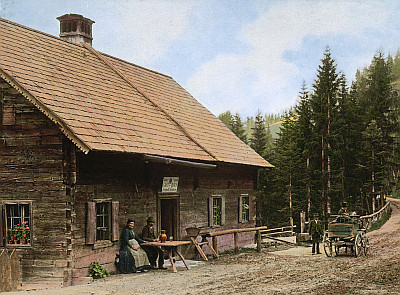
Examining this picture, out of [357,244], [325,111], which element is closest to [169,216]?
[357,244]

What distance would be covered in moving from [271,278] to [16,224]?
649 cm

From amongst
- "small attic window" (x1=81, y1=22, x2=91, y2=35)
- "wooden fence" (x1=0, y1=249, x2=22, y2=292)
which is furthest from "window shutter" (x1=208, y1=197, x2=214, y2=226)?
"small attic window" (x1=81, y1=22, x2=91, y2=35)

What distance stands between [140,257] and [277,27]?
82740 millimetres

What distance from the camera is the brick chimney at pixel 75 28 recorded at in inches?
857

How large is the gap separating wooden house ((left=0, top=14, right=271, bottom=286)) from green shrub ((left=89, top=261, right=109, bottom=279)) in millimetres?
174

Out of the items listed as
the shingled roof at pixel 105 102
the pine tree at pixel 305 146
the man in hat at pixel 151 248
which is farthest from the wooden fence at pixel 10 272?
the pine tree at pixel 305 146

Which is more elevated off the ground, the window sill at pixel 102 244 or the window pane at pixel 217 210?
the window pane at pixel 217 210

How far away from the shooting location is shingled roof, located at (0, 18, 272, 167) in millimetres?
13477

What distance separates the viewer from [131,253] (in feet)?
47.6

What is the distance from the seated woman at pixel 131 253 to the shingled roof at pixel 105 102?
2.29 metres

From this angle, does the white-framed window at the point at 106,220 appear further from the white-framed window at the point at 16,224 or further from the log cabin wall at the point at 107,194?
the white-framed window at the point at 16,224

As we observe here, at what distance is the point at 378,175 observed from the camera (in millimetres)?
42562

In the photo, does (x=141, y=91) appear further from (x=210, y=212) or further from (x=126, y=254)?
(x=126, y=254)

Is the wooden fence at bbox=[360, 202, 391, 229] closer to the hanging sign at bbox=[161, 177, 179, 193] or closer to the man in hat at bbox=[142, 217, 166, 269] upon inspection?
the hanging sign at bbox=[161, 177, 179, 193]
